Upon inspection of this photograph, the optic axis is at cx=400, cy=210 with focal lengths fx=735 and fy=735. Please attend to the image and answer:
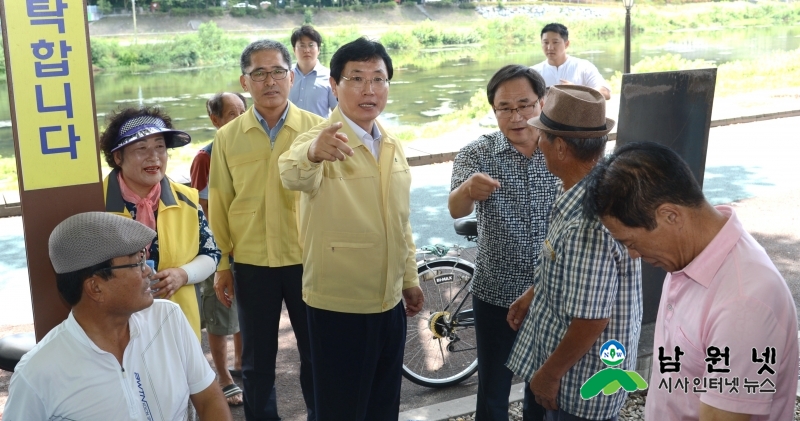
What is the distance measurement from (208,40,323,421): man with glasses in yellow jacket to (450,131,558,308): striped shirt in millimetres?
945

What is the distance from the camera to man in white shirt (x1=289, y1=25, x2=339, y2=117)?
22.2ft

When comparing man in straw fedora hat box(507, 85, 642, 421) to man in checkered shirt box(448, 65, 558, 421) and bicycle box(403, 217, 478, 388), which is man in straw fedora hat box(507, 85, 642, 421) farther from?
bicycle box(403, 217, 478, 388)

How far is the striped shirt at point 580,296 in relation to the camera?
221cm

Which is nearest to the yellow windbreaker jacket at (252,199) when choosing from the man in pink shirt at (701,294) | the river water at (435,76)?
the man in pink shirt at (701,294)

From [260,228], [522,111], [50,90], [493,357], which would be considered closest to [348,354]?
[493,357]

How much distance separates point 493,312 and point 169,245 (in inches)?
Answer: 53.7

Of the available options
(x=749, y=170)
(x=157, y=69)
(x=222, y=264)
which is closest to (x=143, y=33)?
(x=157, y=69)

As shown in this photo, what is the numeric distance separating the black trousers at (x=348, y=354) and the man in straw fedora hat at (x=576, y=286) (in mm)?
684

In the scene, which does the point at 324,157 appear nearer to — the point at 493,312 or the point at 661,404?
the point at 493,312

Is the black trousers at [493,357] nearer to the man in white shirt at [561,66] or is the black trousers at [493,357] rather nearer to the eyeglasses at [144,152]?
the eyeglasses at [144,152]

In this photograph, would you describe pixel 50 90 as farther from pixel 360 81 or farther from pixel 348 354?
pixel 348 354

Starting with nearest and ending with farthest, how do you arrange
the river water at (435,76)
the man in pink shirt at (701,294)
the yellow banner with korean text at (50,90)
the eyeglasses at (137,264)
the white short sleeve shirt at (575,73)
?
the man in pink shirt at (701,294) < the eyeglasses at (137,264) < the yellow banner with korean text at (50,90) < the white short sleeve shirt at (575,73) < the river water at (435,76)

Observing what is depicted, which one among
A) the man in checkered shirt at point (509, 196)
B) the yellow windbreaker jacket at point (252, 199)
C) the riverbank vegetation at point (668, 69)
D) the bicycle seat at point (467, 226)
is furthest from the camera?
the riverbank vegetation at point (668, 69)

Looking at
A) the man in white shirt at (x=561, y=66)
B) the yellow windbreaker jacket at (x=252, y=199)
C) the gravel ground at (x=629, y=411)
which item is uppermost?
the man in white shirt at (x=561, y=66)
